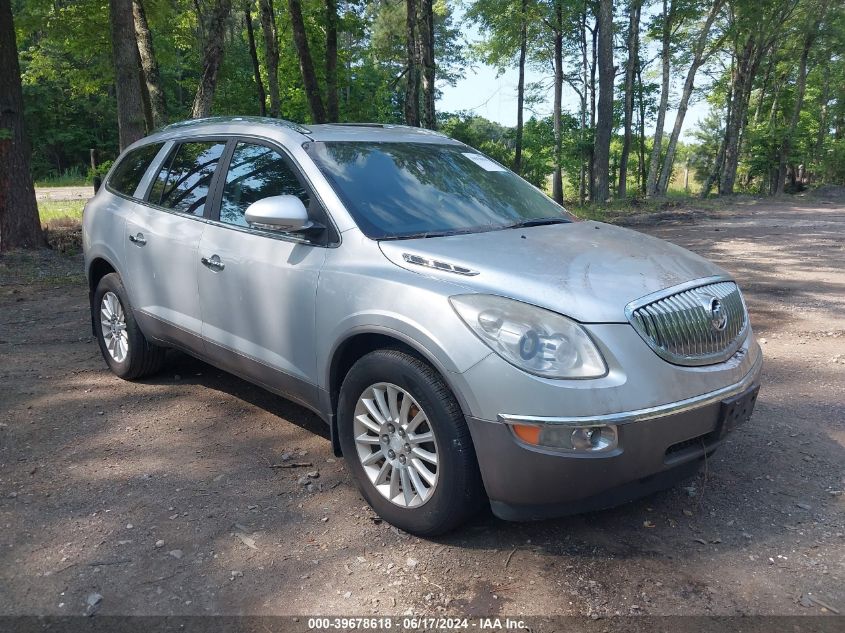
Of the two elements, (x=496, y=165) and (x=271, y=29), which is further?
(x=271, y=29)

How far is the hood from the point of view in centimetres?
283

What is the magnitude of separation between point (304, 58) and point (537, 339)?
1720 centimetres

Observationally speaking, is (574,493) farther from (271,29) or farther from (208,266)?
(271,29)

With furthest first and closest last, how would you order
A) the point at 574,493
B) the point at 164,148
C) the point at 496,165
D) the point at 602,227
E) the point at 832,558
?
the point at 164,148
the point at 496,165
the point at 602,227
the point at 832,558
the point at 574,493

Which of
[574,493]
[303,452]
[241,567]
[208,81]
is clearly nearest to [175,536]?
[241,567]

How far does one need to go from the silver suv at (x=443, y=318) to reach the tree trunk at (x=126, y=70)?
21.9 feet

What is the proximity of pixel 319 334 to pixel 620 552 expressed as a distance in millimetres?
1746

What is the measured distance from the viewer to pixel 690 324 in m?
2.99

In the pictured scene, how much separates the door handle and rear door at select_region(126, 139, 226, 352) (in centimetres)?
11

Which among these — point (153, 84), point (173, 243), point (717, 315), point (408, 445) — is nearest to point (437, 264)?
point (408, 445)

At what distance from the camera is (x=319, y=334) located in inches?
Answer: 136

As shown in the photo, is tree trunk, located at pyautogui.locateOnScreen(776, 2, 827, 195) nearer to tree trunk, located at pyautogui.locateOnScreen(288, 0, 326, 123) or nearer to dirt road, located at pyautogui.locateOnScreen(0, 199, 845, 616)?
tree trunk, located at pyautogui.locateOnScreen(288, 0, 326, 123)

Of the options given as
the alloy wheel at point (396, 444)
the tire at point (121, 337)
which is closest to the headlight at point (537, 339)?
the alloy wheel at point (396, 444)

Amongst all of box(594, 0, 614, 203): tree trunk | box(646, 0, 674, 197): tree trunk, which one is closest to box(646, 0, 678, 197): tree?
box(646, 0, 674, 197): tree trunk
